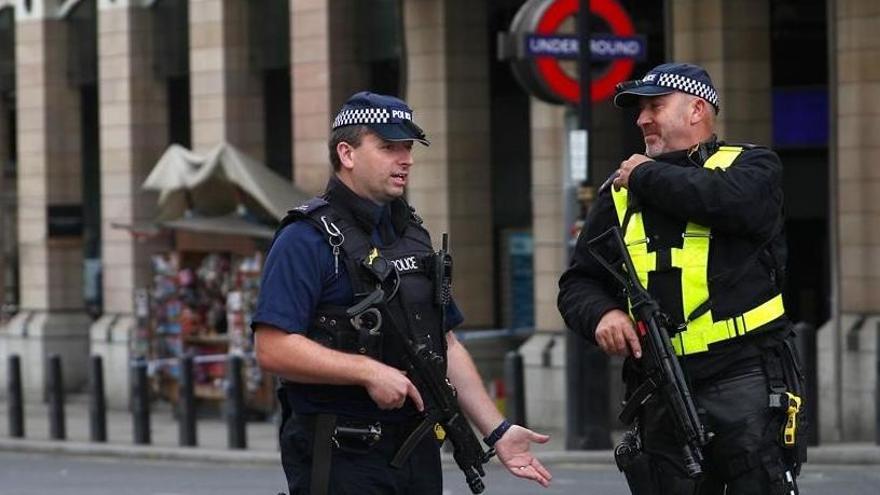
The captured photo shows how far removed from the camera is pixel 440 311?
665 centimetres

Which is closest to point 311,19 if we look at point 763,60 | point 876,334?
point 763,60

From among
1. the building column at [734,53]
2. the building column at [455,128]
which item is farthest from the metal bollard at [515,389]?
the building column at [455,128]

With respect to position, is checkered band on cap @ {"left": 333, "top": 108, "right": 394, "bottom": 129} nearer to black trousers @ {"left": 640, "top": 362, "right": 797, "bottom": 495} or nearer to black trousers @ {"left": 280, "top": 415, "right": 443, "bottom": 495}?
black trousers @ {"left": 280, "top": 415, "right": 443, "bottom": 495}

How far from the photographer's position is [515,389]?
1891 centimetres

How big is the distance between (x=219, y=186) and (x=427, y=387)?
17358mm

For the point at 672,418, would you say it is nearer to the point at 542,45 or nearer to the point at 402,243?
the point at 402,243

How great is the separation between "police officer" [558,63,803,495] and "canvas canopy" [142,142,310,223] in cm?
1578

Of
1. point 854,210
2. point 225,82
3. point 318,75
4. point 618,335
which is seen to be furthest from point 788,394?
point 225,82

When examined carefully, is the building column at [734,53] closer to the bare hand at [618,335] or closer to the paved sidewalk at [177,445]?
the paved sidewalk at [177,445]

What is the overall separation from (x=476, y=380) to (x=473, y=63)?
17034 millimetres

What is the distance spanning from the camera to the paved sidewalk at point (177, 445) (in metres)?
17.0

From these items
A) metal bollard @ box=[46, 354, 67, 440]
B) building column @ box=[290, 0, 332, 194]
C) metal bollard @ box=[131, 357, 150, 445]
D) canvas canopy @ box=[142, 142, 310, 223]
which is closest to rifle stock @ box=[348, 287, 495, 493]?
metal bollard @ box=[131, 357, 150, 445]

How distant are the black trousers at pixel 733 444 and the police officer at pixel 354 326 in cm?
54

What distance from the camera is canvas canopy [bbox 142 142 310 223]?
22.9m
